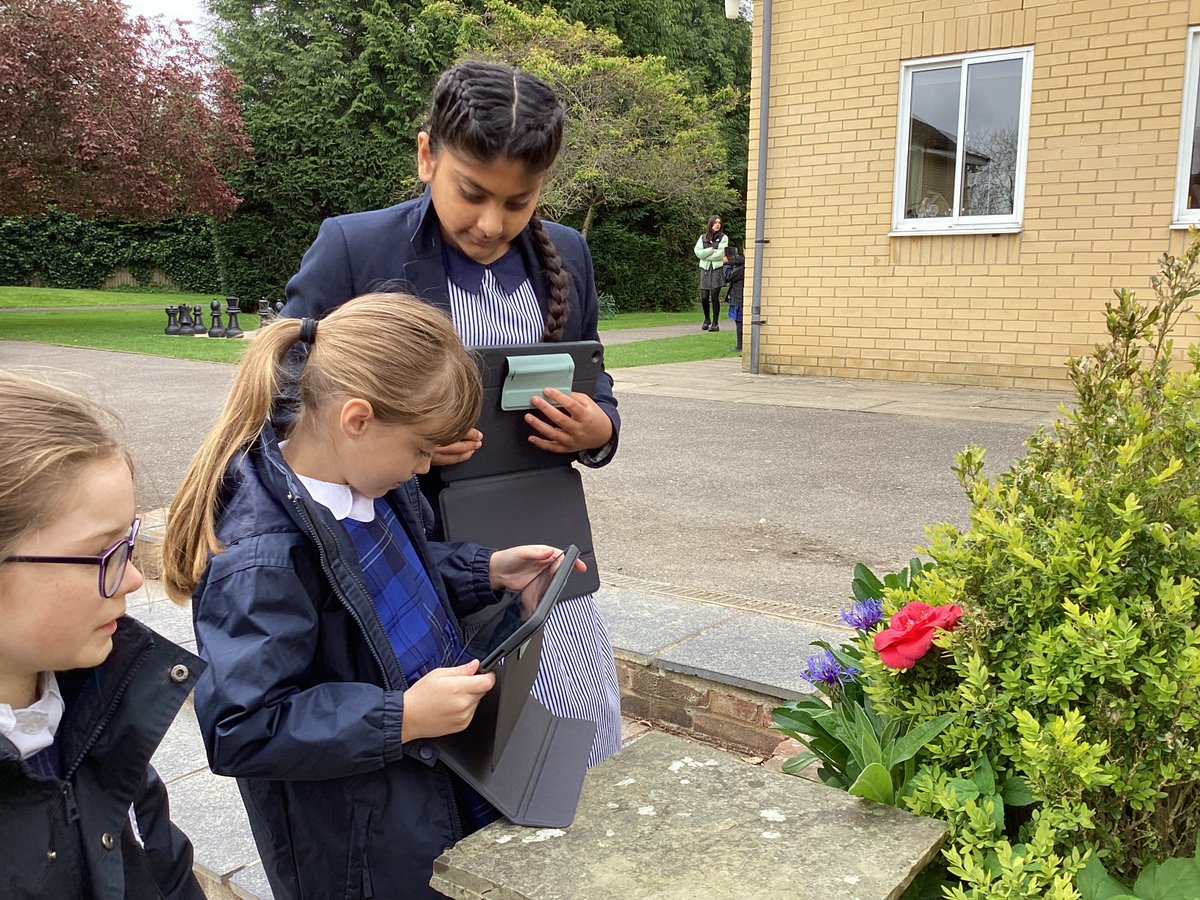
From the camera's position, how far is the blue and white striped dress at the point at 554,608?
2.26 meters

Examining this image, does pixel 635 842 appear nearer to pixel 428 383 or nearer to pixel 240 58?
pixel 428 383

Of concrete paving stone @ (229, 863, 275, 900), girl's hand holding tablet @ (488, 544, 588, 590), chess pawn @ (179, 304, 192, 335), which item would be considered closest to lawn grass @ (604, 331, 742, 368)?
chess pawn @ (179, 304, 192, 335)

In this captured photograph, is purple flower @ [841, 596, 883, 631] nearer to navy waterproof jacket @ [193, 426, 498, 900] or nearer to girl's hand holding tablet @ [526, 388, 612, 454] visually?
girl's hand holding tablet @ [526, 388, 612, 454]

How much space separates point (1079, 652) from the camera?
1.72 metres

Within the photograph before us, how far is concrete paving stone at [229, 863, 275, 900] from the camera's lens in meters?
2.59

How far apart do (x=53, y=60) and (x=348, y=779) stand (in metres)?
22.4

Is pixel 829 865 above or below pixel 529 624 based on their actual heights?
Result: below

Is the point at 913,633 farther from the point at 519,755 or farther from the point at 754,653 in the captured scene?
the point at 754,653

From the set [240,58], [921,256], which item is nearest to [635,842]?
[921,256]

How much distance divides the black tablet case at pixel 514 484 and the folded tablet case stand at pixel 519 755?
431mm

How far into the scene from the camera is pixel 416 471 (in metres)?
1.84

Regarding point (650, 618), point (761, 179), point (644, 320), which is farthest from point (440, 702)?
point (644, 320)

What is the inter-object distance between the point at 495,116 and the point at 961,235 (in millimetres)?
9918

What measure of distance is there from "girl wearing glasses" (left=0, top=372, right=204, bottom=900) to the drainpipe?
11246mm
